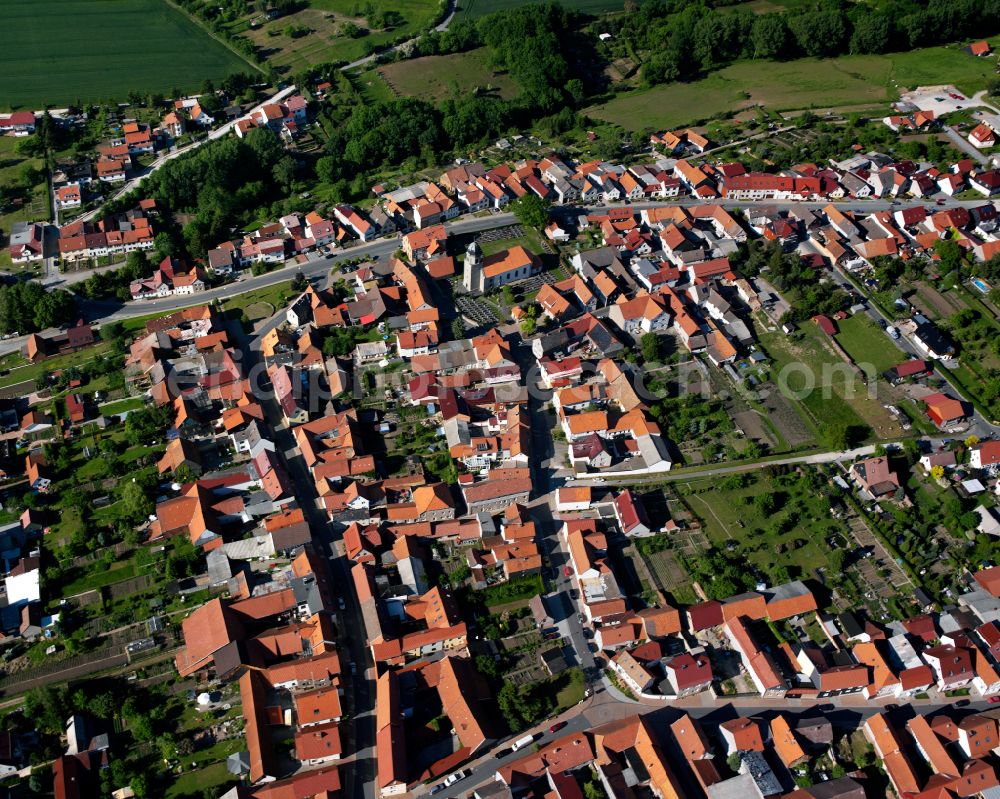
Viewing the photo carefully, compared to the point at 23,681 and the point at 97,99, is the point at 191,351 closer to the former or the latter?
the point at 23,681

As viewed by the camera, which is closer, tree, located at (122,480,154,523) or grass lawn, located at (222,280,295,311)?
tree, located at (122,480,154,523)

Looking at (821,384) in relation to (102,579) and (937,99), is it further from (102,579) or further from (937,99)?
(937,99)

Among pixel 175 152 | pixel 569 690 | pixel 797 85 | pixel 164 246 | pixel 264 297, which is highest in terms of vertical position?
pixel 175 152

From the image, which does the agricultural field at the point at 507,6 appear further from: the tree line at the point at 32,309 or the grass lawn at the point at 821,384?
the tree line at the point at 32,309

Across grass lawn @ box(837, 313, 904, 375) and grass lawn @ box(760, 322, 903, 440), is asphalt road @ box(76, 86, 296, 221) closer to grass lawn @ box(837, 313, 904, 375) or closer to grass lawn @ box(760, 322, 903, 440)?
grass lawn @ box(760, 322, 903, 440)

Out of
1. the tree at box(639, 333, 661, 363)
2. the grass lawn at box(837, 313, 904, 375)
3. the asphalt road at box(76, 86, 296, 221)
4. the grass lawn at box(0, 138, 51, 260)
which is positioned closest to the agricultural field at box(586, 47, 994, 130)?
the grass lawn at box(837, 313, 904, 375)

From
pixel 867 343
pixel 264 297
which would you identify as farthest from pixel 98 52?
pixel 867 343

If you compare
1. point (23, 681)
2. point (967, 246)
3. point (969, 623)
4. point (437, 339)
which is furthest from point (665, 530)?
point (967, 246)
